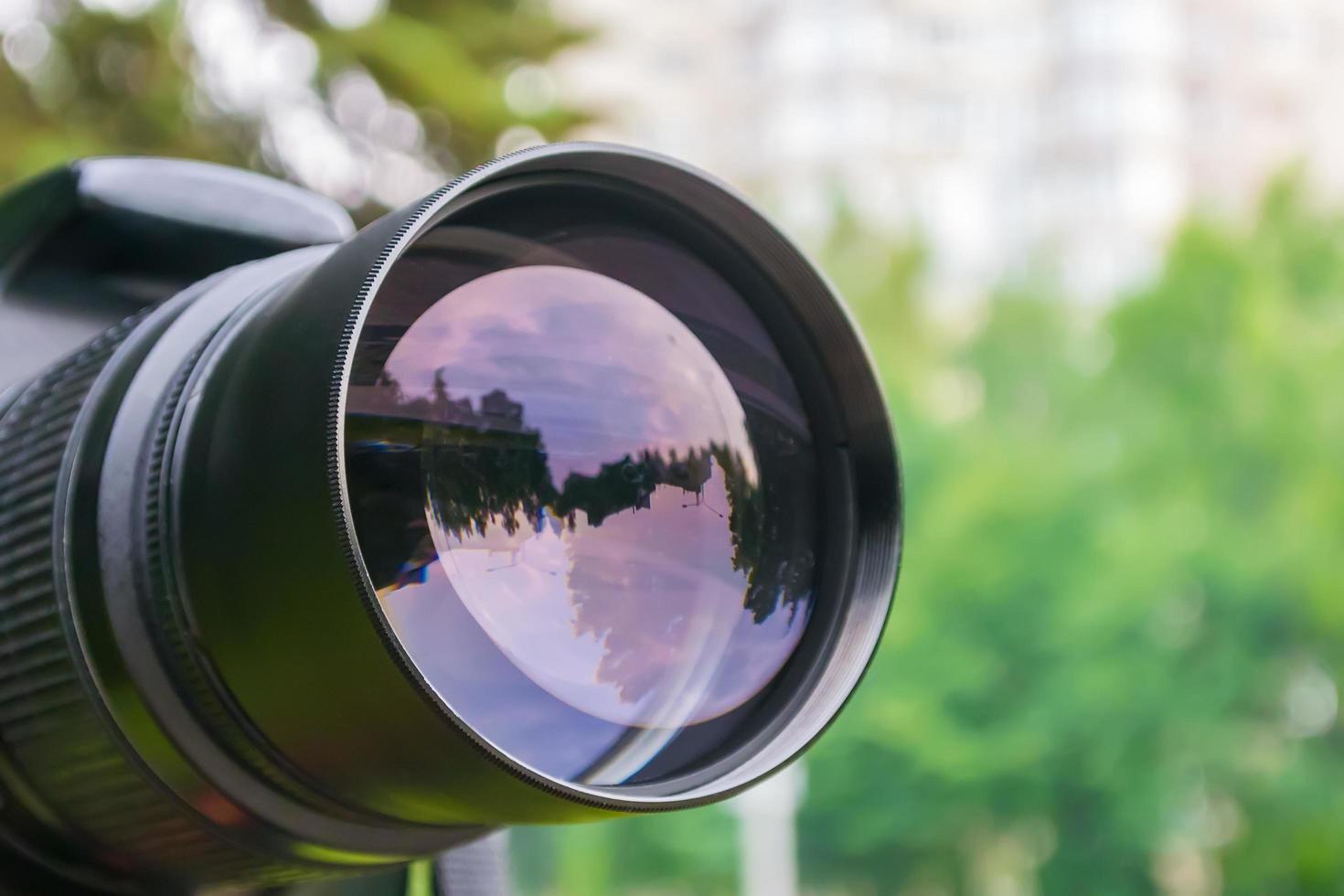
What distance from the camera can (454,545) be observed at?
425 mm

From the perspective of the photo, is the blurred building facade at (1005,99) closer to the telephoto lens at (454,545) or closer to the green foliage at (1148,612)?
the green foliage at (1148,612)

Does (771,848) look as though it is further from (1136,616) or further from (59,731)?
(59,731)

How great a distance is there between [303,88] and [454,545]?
3220mm

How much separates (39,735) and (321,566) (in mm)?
181

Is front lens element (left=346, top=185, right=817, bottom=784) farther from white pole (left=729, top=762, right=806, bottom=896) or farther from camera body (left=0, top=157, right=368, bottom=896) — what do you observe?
white pole (left=729, top=762, right=806, bottom=896)

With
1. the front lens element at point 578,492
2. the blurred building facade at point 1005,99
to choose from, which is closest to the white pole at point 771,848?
the front lens element at point 578,492

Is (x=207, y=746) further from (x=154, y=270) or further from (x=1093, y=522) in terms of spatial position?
(x=1093, y=522)

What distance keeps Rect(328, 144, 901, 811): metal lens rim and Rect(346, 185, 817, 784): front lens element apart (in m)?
0.01

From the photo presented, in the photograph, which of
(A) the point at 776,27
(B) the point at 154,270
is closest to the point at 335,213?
(B) the point at 154,270

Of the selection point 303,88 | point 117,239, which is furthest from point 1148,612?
point 117,239

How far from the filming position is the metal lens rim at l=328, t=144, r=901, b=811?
0.39 meters

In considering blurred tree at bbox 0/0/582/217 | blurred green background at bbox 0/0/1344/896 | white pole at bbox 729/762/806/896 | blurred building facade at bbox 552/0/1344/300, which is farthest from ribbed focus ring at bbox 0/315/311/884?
blurred building facade at bbox 552/0/1344/300

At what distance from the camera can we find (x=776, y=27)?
20500mm

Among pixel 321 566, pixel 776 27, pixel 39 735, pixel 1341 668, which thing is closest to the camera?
pixel 321 566
